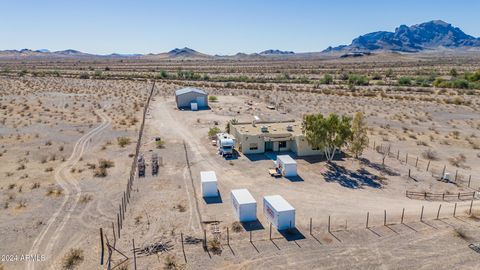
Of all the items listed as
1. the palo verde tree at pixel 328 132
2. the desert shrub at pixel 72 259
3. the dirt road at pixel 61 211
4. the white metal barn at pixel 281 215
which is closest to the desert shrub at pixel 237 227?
the white metal barn at pixel 281 215

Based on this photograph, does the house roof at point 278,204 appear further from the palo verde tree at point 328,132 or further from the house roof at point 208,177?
the palo verde tree at point 328,132

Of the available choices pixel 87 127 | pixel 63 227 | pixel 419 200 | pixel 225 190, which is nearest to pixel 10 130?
pixel 87 127

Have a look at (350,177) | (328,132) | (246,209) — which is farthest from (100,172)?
(350,177)

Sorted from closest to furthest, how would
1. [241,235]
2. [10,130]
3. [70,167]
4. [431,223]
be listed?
[241,235], [431,223], [70,167], [10,130]

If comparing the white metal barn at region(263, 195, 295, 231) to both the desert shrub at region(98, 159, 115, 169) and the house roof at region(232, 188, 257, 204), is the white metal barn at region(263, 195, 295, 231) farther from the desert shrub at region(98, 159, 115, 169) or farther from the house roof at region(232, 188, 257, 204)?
the desert shrub at region(98, 159, 115, 169)

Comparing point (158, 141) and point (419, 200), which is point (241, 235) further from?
point (158, 141)

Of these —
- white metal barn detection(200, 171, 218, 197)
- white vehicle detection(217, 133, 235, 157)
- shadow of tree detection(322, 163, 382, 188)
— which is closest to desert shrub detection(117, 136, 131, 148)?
white vehicle detection(217, 133, 235, 157)
